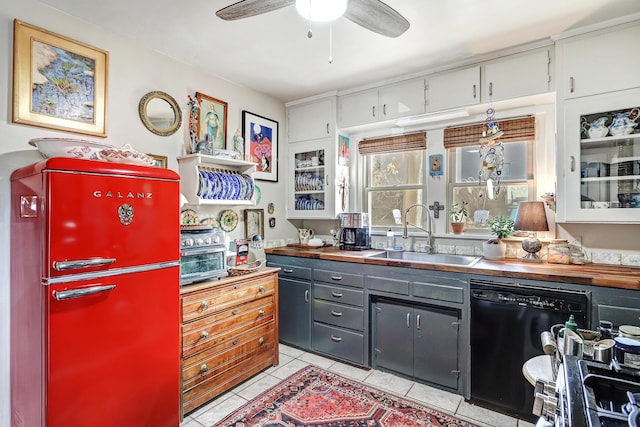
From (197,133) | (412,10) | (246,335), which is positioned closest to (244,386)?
(246,335)

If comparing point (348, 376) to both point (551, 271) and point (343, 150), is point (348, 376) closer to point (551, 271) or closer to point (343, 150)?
point (551, 271)

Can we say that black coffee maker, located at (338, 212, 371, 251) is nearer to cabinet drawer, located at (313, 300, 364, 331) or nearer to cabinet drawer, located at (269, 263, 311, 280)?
cabinet drawer, located at (269, 263, 311, 280)

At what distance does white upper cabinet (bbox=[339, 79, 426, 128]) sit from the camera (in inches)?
115

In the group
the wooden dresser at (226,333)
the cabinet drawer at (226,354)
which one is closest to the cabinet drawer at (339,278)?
the wooden dresser at (226,333)

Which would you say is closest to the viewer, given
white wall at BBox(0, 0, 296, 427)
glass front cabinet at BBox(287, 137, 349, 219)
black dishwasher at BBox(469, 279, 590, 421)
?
white wall at BBox(0, 0, 296, 427)

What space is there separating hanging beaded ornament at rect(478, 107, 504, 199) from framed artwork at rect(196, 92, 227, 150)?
232 cm

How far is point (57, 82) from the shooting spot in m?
1.96

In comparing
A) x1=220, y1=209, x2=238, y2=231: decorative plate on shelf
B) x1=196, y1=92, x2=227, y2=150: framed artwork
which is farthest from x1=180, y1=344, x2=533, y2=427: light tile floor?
x1=196, y1=92, x2=227, y2=150: framed artwork

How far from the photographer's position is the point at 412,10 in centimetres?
198

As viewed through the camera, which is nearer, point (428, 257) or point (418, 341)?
point (418, 341)

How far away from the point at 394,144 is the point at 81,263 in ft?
9.15

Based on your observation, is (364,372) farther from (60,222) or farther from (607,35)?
(607,35)

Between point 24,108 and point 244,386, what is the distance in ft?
7.54

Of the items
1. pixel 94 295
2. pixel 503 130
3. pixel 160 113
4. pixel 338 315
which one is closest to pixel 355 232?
pixel 338 315
